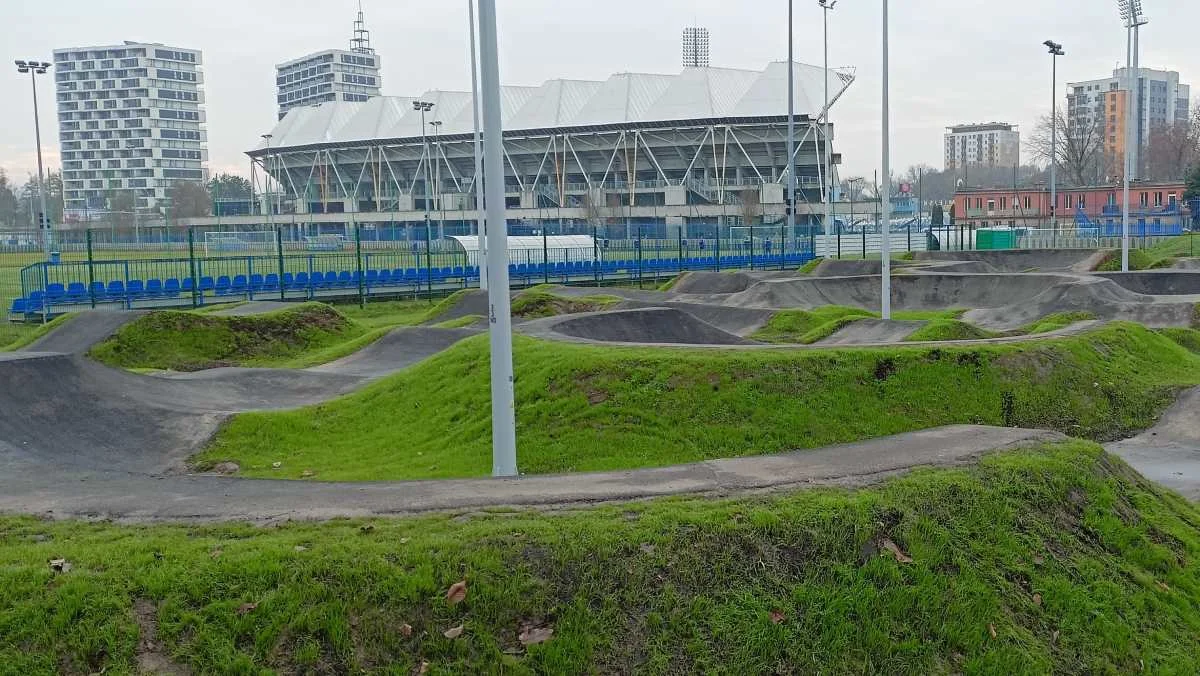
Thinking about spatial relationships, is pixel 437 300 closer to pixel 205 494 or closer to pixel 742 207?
pixel 205 494

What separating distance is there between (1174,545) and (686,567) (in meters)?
4.59

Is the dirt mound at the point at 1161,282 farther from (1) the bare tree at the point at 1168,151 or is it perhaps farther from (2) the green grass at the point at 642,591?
(1) the bare tree at the point at 1168,151

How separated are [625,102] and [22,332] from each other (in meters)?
80.6

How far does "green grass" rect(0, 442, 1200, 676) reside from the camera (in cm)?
554

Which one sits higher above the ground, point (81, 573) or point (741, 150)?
point (741, 150)

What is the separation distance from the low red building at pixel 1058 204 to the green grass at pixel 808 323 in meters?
52.2

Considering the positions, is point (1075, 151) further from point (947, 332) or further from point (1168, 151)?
point (947, 332)

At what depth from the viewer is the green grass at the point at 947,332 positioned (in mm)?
19891

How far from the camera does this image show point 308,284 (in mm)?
36250

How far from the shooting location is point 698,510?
7223 millimetres

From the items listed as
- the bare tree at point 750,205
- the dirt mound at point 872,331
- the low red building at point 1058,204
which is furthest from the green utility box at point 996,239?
the dirt mound at point 872,331

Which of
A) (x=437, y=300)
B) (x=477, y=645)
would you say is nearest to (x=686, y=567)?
(x=477, y=645)

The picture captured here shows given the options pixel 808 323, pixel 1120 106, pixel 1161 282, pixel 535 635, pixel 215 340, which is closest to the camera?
pixel 535 635

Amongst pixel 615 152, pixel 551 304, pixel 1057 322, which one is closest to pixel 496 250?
pixel 1057 322
